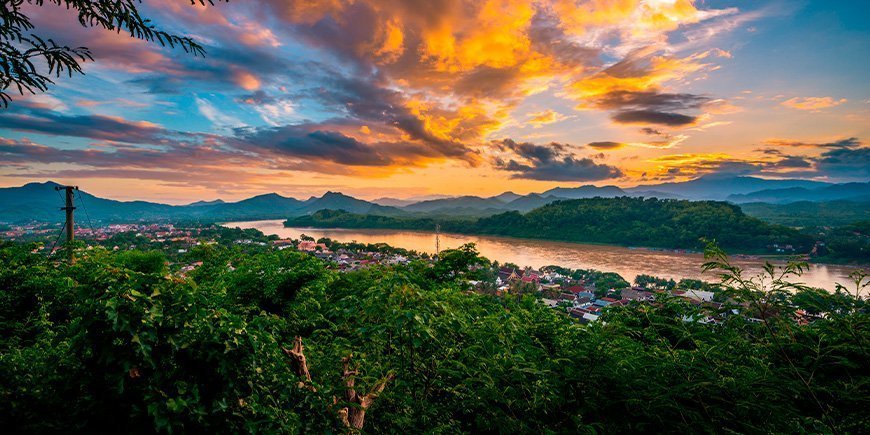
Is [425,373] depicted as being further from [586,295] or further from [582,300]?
[586,295]

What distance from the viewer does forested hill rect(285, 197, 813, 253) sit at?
133 feet

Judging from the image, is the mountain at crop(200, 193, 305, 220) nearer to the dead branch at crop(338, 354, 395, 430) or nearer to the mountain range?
the mountain range

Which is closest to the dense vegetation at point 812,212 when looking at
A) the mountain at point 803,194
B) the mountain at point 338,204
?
the mountain at point 803,194

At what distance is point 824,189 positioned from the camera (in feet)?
563

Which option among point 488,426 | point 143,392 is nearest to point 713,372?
point 488,426

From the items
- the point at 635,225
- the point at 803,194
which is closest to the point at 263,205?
the point at 635,225

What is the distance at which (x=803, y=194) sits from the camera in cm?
16375

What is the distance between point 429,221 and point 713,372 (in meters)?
79.2

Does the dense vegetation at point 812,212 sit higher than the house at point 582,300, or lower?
higher

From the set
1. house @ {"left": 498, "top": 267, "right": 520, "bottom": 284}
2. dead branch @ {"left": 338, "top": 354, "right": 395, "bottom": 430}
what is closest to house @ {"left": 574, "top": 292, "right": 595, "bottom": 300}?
house @ {"left": 498, "top": 267, "right": 520, "bottom": 284}

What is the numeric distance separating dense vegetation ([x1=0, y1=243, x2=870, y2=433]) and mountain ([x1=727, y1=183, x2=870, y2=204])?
210m

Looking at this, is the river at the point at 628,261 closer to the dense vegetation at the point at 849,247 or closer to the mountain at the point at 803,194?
the dense vegetation at the point at 849,247

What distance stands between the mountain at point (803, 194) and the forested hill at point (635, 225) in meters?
144

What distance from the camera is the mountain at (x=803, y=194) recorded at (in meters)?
154
